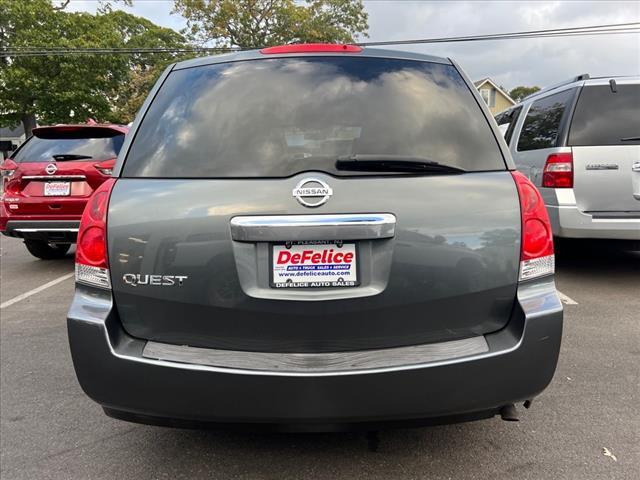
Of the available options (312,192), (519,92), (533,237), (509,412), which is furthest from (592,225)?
(519,92)

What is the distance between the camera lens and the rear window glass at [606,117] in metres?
4.84

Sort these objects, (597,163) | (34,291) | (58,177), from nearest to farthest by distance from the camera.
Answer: (597,163) < (34,291) < (58,177)

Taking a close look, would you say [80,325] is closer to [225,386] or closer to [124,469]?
[225,386]

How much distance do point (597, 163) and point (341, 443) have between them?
13.2 feet

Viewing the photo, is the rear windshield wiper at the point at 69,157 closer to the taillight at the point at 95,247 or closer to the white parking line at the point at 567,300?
the taillight at the point at 95,247

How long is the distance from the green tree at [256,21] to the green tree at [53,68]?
7.28m

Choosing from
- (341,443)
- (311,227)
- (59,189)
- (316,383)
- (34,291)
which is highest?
(311,227)

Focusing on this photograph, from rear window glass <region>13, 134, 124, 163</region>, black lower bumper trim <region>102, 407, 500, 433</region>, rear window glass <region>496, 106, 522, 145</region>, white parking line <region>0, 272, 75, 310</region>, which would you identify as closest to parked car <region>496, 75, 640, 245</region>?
rear window glass <region>496, 106, 522, 145</region>

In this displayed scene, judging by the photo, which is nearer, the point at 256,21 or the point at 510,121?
the point at 510,121

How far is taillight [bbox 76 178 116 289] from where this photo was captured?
1837 millimetres

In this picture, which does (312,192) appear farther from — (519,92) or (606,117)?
(519,92)

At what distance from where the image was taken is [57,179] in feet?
19.6

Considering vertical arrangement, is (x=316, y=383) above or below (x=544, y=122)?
below

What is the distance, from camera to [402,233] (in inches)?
68.6
